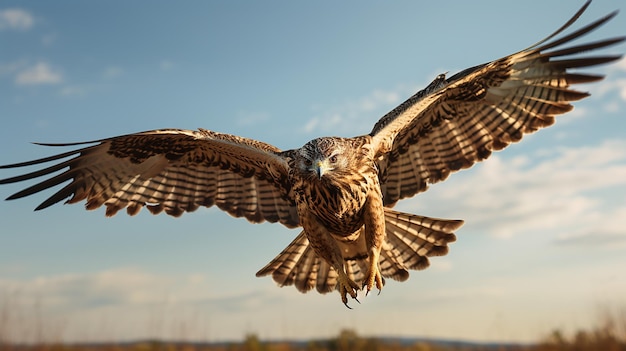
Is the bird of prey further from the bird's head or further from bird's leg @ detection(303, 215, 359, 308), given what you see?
the bird's head

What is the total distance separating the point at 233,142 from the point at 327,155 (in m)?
1.86

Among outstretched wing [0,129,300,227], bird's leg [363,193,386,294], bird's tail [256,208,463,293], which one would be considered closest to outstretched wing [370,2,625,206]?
bird's tail [256,208,463,293]

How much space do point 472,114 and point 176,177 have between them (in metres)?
4.01

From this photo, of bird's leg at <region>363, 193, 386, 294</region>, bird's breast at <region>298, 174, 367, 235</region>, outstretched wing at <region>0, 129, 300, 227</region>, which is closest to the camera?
A: bird's breast at <region>298, 174, 367, 235</region>

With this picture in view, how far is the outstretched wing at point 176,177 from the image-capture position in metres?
Result: 7.46

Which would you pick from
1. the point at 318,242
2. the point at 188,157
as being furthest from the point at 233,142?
the point at 318,242

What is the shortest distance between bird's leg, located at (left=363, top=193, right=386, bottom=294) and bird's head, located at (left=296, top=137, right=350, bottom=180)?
0.55m

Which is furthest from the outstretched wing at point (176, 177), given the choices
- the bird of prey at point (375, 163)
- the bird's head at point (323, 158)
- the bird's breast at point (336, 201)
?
the bird's head at point (323, 158)

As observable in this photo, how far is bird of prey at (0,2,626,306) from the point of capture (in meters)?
7.02

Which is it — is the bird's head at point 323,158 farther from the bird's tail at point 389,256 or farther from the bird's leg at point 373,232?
the bird's tail at point 389,256

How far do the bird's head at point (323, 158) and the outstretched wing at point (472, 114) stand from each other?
1142 millimetres

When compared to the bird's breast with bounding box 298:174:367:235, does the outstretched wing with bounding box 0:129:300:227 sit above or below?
above

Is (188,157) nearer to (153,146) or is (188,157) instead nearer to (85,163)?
(153,146)

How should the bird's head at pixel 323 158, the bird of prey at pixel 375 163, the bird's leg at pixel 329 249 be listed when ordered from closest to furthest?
the bird's head at pixel 323 158
the bird's leg at pixel 329 249
the bird of prey at pixel 375 163
